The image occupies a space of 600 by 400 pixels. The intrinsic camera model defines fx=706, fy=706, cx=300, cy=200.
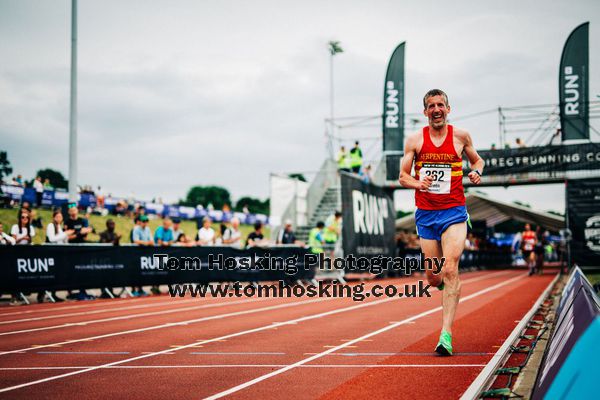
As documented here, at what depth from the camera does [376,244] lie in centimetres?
2622

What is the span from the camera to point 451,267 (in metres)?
6.47

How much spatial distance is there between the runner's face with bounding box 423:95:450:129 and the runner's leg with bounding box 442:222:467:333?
37.8 inches

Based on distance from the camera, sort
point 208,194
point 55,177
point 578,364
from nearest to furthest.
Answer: point 578,364, point 55,177, point 208,194

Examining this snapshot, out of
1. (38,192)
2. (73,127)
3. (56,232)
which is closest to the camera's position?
(56,232)

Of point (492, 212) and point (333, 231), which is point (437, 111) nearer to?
point (333, 231)

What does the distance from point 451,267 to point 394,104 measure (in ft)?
78.3

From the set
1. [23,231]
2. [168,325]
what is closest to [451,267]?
[168,325]

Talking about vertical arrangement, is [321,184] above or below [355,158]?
below

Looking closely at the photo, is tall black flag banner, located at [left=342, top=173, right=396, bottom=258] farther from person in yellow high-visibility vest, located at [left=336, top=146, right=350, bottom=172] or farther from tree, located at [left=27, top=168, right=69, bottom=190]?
tree, located at [left=27, top=168, right=69, bottom=190]

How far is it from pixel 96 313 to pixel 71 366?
620cm

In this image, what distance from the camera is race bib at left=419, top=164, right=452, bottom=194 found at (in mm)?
6559

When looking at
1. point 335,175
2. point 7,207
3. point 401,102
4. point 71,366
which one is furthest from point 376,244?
point 71,366

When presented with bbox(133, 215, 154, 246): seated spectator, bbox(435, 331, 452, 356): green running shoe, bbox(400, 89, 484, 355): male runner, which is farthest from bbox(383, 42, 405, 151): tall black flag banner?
bbox(435, 331, 452, 356): green running shoe

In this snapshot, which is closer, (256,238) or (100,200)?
(256,238)
